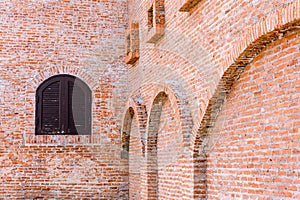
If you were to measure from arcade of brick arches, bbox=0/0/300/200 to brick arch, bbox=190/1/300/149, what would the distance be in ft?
0.05

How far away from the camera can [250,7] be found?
17.6 feet

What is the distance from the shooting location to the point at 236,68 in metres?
5.74

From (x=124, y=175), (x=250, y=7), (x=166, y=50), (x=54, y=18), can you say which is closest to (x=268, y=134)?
(x=250, y=7)

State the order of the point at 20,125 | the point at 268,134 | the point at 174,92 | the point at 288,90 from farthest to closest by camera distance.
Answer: the point at 20,125 < the point at 174,92 < the point at 268,134 < the point at 288,90

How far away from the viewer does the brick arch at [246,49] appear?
4535mm

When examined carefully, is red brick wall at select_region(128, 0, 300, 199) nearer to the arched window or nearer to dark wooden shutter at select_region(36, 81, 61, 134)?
the arched window

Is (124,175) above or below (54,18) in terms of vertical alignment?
below

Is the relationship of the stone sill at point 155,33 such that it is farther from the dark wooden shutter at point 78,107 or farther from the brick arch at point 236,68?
the dark wooden shutter at point 78,107

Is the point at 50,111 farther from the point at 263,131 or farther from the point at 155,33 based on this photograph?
the point at 263,131

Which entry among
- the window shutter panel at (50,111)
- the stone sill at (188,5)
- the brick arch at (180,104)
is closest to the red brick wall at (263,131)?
the brick arch at (180,104)

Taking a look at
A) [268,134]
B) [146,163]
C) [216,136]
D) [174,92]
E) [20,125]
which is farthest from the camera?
[20,125]

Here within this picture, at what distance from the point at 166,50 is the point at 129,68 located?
108 inches

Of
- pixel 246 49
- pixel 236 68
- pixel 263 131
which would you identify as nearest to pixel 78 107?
pixel 236 68

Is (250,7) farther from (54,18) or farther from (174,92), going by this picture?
(54,18)
